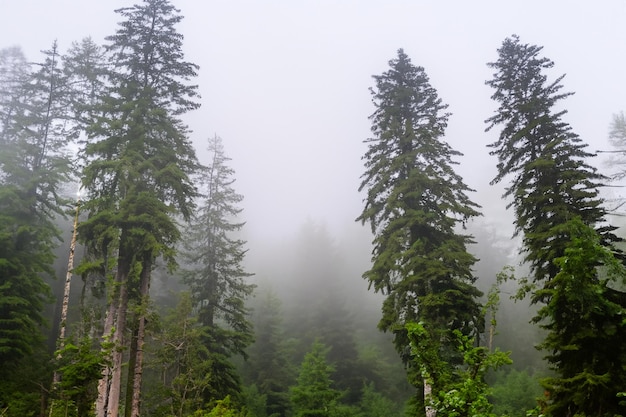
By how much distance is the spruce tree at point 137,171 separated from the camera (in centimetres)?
1608

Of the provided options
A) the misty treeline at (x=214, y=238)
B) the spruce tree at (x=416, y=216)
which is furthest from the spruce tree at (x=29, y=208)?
the spruce tree at (x=416, y=216)

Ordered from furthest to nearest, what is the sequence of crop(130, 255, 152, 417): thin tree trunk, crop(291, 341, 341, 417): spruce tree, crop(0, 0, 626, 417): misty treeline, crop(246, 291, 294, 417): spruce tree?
crop(246, 291, 294, 417): spruce tree → crop(291, 341, 341, 417): spruce tree → crop(130, 255, 152, 417): thin tree trunk → crop(0, 0, 626, 417): misty treeline

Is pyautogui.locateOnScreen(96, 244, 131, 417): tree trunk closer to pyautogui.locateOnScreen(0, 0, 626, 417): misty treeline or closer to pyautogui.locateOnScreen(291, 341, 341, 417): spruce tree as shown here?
pyautogui.locateOnScreen(0, 0, 626, 417): misty treeline

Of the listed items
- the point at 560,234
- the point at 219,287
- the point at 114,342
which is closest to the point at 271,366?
the point at 219,287

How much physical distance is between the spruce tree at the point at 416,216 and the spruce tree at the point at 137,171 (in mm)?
8745

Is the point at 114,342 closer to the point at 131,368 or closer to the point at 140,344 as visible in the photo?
the point at 140,344

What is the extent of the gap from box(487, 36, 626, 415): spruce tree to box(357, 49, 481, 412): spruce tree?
229 cm

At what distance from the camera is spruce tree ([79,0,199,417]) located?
16078 mm

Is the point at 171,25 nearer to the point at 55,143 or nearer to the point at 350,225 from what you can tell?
the point at 55,143

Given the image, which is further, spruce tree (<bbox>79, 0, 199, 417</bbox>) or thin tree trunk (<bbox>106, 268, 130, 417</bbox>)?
spruce tree (<bbox>79, 0, 199, 417</bbox>)

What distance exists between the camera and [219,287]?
22906 mm

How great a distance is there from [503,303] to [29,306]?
4327 cm

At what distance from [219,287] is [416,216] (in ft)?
41.3

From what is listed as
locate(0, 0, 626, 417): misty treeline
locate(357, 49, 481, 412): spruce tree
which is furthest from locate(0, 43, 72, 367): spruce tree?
locate(357, 49, 481, 412): spruce tree
